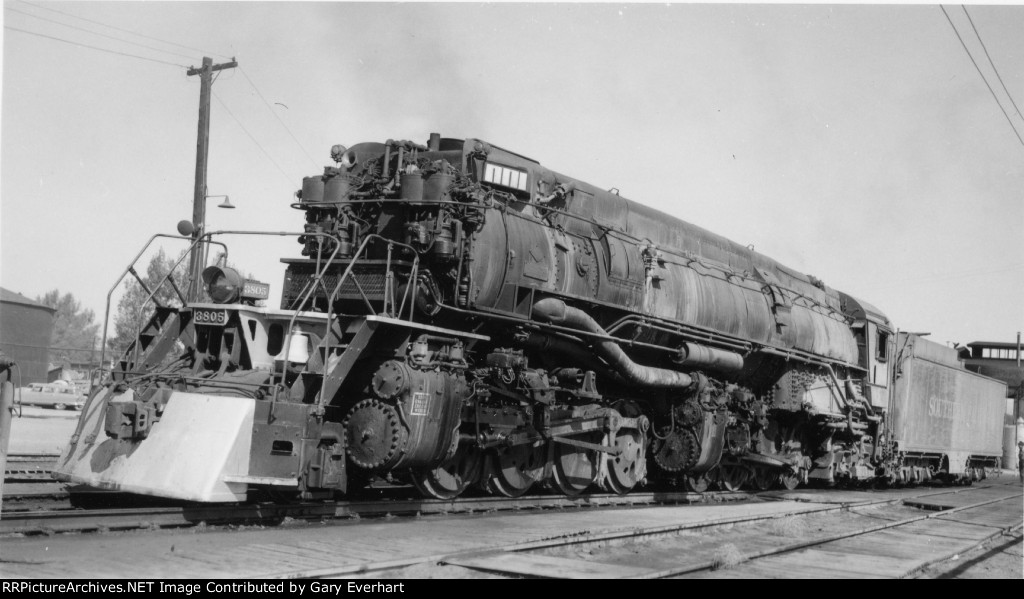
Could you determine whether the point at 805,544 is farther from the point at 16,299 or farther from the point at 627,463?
the point at 16,299

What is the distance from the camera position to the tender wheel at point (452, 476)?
36.5 ft

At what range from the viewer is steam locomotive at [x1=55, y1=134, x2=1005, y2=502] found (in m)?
8.78

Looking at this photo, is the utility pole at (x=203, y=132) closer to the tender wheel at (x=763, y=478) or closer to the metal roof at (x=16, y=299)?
the tender wheel at (x=763, y=478)

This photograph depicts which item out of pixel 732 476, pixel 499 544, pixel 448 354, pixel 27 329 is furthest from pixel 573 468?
pixel 27 329

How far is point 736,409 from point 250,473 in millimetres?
10079

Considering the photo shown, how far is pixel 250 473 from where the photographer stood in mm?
8453

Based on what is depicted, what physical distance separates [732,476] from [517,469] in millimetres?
6298

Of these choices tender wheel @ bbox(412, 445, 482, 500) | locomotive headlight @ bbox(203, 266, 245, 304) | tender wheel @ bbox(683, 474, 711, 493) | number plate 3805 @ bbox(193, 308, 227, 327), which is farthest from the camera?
tender wheel @ bbox(683, 474, 711, 493)

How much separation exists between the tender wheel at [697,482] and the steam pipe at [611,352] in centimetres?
209

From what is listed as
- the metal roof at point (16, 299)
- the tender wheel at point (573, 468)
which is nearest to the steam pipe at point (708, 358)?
the tender wheel at point (573, 468)

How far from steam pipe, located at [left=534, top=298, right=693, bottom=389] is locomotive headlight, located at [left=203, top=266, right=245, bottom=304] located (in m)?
3.56

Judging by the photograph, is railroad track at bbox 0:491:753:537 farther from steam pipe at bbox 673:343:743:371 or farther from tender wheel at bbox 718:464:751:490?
tender wheel at bbox 718:464:751:490

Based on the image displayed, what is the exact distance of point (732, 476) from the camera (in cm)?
1712

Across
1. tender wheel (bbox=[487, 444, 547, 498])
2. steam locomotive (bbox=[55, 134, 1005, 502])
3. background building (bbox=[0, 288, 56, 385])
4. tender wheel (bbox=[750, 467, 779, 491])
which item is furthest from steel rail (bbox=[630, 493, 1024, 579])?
background building (bbox=[0, 288, 56, 385])
